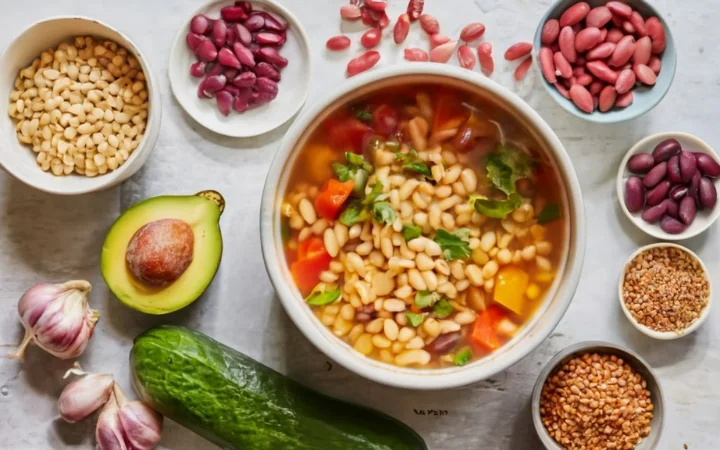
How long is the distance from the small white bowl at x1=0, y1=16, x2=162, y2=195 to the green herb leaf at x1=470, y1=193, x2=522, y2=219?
689 mm

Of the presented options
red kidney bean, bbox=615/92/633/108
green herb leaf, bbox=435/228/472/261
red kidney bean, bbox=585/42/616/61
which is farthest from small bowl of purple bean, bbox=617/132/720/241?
green herb leaf, bbox=435/228/472/261

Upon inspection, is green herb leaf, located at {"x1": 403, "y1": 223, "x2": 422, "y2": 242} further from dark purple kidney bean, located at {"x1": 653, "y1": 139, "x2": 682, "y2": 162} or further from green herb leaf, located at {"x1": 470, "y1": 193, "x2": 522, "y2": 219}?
dark purple kidney bean, located at {"x1": 653, "y1": 139, "x2": 682, "y2": 162}

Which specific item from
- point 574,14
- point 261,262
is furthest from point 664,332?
point 261,262

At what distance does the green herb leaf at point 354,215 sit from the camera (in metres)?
1.64

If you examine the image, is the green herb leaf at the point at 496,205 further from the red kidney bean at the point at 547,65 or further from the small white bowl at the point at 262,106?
the small white bowl at the point at 262,106

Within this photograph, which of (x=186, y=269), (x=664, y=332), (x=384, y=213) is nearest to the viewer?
(x=384, y=213)

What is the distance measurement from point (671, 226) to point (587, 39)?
0.44m

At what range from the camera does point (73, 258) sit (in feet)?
6.23

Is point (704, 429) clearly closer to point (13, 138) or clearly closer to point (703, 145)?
point (703, 145)

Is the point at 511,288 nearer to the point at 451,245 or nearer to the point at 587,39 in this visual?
the point at 451,245

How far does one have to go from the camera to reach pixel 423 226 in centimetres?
165

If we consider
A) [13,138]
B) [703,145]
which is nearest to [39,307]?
[13,138]

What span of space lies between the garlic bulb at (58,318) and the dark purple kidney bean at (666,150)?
1.27m

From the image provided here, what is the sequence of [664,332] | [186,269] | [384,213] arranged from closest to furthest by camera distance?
1. [384,213]
2. [186,269]
3. [664,332]
